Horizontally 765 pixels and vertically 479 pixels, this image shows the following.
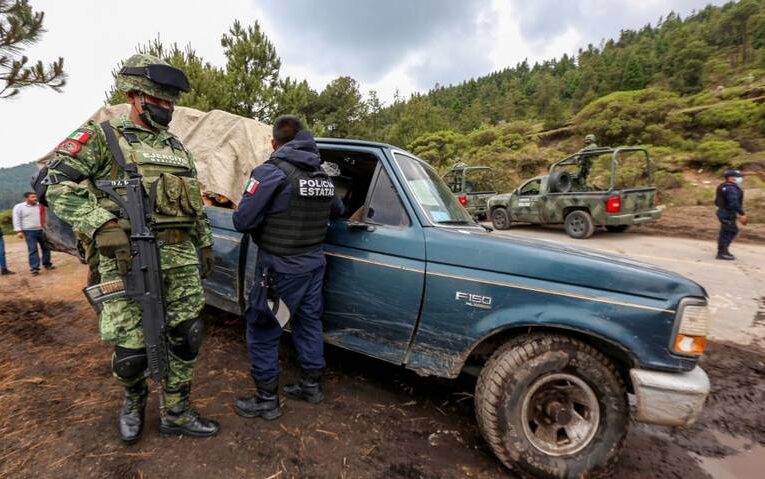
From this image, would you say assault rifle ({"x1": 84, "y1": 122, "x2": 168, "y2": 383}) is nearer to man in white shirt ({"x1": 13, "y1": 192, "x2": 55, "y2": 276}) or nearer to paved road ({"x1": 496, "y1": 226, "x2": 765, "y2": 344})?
paved road ({"x1": 496, "y1": 226, "x2": 765, "y2": 344})

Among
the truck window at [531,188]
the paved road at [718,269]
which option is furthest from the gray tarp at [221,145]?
the truck window at [531,188]

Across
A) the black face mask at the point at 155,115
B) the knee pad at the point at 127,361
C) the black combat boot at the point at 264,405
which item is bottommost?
the black combat boot at the point at 264,405

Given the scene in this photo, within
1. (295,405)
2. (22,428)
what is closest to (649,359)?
(295,405)

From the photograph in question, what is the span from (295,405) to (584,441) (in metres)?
1.88

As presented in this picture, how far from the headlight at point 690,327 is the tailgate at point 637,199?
810 centimetres

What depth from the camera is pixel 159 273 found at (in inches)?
87.0

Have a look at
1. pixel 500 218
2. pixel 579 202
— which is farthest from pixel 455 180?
pixel 579 202

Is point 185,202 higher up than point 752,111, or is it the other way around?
point 752,111

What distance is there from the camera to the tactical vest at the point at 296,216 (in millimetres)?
2451

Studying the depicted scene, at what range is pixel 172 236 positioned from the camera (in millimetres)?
2303

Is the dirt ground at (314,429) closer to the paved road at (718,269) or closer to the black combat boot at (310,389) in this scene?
the black combat boot at (310,389)

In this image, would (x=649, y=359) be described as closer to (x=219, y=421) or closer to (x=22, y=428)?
(x=219, y=421)

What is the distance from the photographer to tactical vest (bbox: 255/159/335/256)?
2.45 meters

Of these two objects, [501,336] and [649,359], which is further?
[501,336]
